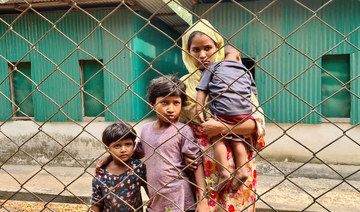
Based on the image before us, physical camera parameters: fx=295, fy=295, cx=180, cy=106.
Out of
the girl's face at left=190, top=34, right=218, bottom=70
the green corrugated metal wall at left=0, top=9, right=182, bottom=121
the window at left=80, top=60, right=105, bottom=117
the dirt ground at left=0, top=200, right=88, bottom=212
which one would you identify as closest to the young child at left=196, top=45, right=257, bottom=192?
the girl's face at left=190, top=34, right=218, bottom=70

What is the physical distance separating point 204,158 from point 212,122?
0.28 meters

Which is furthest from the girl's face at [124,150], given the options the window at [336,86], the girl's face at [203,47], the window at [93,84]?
the window at [336,86]

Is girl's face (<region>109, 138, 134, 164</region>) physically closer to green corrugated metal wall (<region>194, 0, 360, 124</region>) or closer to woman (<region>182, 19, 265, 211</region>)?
woman (<region>182, 19, 265, 211</region>)

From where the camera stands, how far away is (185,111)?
1.72 meters

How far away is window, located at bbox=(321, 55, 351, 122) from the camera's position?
5.54m

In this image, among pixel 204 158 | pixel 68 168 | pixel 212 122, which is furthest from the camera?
pixel 68 168

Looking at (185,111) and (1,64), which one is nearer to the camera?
(185,111)

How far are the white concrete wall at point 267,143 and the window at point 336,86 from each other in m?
0.26

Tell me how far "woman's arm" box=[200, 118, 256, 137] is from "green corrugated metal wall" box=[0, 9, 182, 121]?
4.44 metres

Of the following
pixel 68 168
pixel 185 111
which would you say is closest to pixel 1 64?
pixel 68 168

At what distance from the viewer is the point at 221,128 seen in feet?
4.90

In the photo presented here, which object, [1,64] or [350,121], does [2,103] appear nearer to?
[1,64]

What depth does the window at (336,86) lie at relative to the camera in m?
5.54

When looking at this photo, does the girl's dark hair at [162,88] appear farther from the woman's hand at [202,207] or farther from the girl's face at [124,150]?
the woman's hand at [202,207]
